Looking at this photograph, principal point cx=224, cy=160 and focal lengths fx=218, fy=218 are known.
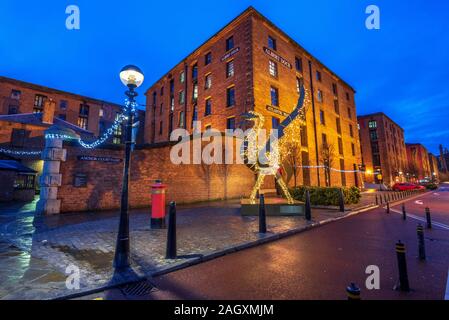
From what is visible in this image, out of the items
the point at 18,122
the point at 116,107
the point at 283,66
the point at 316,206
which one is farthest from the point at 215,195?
the point at 116,107

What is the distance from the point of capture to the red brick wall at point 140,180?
10336 mm

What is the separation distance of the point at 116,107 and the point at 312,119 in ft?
138

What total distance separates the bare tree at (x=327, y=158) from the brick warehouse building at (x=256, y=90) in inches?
14.0

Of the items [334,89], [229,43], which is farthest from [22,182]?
[334,89]

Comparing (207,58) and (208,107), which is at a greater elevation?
(207,58)

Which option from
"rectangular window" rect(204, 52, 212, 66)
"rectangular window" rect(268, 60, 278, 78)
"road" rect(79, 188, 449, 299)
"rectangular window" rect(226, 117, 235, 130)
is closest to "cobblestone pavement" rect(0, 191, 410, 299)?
"road" rect(79, 188, 449, 299)

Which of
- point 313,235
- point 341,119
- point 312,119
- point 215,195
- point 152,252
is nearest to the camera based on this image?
point 152,252

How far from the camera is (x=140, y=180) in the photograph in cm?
1202

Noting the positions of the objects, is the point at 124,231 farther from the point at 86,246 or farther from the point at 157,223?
the point at 157,223

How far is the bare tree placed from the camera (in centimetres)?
2511

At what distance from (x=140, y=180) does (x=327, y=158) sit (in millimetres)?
21249
